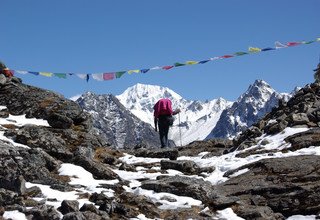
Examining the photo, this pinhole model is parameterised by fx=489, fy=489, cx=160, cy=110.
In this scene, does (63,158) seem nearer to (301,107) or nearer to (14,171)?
(14,171)

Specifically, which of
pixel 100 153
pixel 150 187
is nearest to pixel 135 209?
pixel 150 187

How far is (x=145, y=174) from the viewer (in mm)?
22484

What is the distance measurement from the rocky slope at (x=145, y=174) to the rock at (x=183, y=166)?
0.17 ft

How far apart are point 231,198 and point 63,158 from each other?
8324 mm

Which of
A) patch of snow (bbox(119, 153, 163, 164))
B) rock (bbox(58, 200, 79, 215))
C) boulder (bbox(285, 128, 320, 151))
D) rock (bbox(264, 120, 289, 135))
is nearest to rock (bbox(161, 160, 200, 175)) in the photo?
patch of snow (bbox(119, 153, 163, 164))

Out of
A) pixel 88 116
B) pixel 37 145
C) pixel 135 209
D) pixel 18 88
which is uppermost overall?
pixel 18 88

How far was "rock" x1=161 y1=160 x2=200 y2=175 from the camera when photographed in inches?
916

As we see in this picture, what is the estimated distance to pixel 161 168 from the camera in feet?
78.4

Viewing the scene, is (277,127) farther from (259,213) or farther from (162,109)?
(259,213)

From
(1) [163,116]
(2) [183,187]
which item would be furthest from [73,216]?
(1) [163,116]

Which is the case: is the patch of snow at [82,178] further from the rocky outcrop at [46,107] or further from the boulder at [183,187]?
the rocky outcrop at [46,107]

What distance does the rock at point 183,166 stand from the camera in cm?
2327

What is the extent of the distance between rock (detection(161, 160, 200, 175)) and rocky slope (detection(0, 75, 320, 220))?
0.17 ft

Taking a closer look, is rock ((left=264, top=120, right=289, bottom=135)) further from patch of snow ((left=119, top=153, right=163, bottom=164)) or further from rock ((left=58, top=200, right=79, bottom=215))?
rock ((left=58, top=200, right=79, bottom=215))
